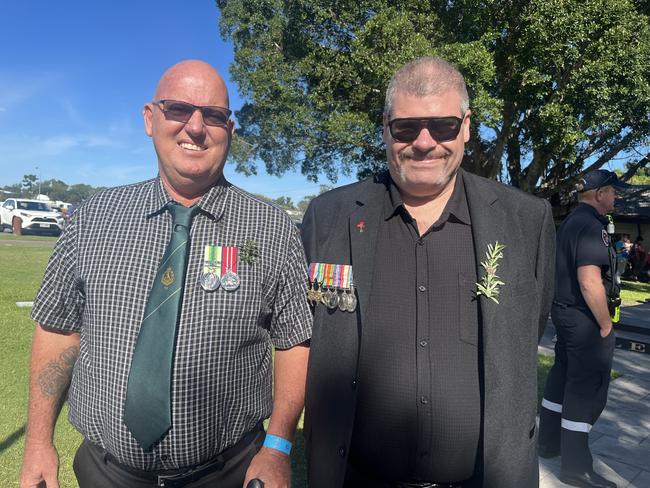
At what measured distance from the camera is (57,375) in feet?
6.85

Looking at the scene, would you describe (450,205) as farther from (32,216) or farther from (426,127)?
(32,216)

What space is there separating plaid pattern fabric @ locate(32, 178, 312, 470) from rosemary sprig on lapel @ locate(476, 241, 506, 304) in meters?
0.70

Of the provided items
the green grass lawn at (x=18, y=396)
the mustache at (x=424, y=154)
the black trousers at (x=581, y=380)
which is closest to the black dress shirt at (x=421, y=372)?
the mustache at (x=424, y=154)

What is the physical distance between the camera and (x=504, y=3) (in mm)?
12211

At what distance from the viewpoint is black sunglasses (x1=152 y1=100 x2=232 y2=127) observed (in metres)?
2.04

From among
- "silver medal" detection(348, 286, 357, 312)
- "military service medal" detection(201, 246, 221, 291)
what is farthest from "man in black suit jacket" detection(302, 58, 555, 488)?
"military service medal" detection(201, 246, 221, 291)

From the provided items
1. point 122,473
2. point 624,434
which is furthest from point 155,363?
point 624,434

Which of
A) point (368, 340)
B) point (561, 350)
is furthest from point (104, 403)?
point (561, 350)

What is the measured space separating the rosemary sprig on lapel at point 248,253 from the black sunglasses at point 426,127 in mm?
744

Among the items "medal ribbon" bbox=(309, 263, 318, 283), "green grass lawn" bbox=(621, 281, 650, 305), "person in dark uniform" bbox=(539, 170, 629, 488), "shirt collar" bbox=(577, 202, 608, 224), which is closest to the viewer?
"medal ribbon" bbox=(309, 263, 318, 283)

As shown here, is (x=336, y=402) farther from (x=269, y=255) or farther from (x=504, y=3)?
(x=504, y=3)

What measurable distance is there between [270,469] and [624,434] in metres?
4.08

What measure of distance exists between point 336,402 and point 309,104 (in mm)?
13974

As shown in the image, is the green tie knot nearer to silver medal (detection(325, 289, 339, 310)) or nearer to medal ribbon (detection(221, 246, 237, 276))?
medal ribbon (detection(221, 246, 237, 276))
